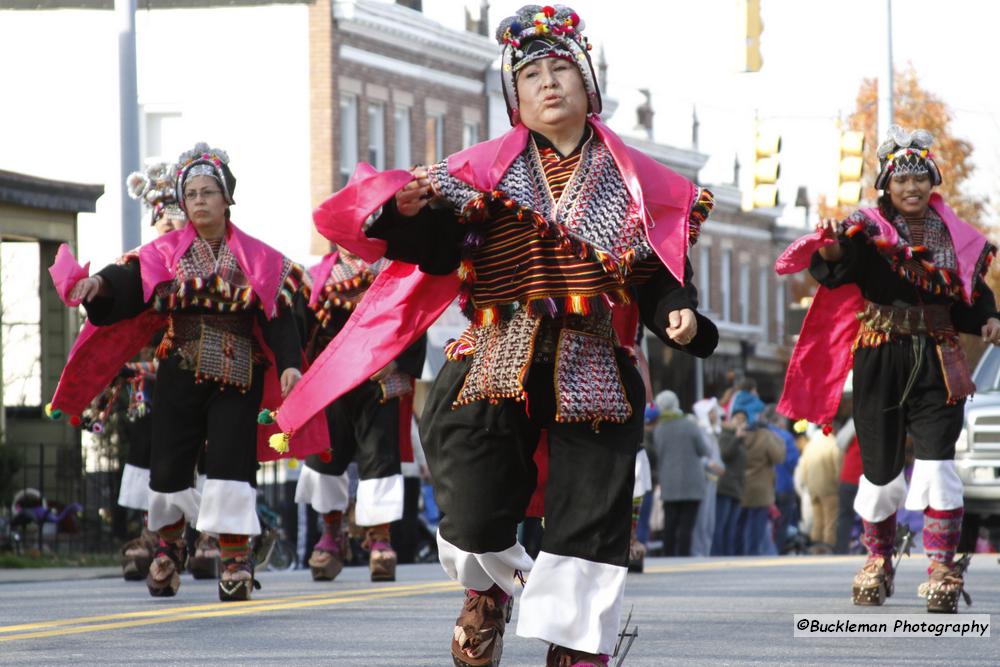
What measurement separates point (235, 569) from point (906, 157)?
13.0ft

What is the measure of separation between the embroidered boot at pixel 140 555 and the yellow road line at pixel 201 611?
204 cm

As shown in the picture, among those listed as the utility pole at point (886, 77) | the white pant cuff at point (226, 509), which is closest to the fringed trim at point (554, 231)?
the white pant cuff at point (226, 509)

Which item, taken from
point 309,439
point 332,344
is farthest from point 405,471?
point 332,344

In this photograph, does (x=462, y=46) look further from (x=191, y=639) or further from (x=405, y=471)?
(x=191, y=639)

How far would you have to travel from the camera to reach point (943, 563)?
10.4 metres

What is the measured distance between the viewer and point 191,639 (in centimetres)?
862

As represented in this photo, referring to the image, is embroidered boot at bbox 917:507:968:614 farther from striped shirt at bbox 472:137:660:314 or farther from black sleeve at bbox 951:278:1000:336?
striped shirt at bbox 472:137:660:314

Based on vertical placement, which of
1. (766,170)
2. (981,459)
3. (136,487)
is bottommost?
(981,459)

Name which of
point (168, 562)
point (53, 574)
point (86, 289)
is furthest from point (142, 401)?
point (86, 289)

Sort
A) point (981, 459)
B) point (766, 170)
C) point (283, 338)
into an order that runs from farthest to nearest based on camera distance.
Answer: point (766, 170)
point (981, 459)
point (283, 338)

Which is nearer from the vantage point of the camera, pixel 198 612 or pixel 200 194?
pixel 198 612

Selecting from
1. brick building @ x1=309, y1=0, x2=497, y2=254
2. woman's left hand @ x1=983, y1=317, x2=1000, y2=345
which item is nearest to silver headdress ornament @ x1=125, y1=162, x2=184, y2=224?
woman's left hand @ x1=983, y1=317, x2=1000, y2=345

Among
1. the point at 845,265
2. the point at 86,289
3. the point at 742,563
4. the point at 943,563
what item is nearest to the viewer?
the point at 86,289

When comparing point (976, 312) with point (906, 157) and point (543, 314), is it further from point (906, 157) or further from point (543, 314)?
point (543, 314)
